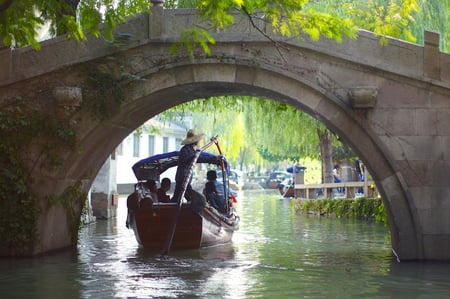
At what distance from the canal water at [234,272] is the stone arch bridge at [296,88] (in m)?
0.82

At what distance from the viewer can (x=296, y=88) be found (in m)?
11.2

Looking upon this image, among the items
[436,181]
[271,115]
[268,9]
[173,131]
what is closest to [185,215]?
[436,181]

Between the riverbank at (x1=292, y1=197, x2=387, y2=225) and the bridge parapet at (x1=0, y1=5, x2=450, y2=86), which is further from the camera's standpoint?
the riverbank at (x1=292, y1=197, x2=387, y2=225)

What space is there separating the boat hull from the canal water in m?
0.35

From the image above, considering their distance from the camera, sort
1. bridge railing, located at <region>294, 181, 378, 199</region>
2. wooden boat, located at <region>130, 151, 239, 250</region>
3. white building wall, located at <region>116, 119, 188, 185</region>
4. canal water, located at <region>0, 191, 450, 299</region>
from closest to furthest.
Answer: canal water, located at <region>0, 191, 450, 299</region> < wooden boat, located at <region>130, 151, 239, 250</region> < bridge railing, located at <region>294, 181, 378, 199</region> < white building wall, located at <region>116, 119, 188, 185</region>

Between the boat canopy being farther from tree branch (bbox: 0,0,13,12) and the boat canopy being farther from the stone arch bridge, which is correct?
tree branch (bbox: 0,0,13,12)

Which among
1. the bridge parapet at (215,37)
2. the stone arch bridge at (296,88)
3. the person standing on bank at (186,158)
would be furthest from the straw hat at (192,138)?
the bridge parapet at (215,37)

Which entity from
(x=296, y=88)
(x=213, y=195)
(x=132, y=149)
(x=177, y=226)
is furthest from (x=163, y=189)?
(x=132, y=149)

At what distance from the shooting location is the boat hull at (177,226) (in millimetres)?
13227

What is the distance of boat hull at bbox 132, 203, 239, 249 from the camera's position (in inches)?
521

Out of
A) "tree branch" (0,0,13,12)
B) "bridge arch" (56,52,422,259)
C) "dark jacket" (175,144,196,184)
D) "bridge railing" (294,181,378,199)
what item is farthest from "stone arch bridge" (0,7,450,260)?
"bridge railing" (294,181,378,199)

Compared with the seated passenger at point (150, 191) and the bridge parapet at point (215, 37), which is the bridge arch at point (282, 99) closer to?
the bridge parapet at point (215, 37)

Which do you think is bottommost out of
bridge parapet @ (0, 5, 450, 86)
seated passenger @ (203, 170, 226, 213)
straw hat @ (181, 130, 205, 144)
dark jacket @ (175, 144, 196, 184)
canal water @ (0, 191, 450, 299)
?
canal water @ (0, 191, 450, 299)

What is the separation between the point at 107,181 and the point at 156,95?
30.4 feet
